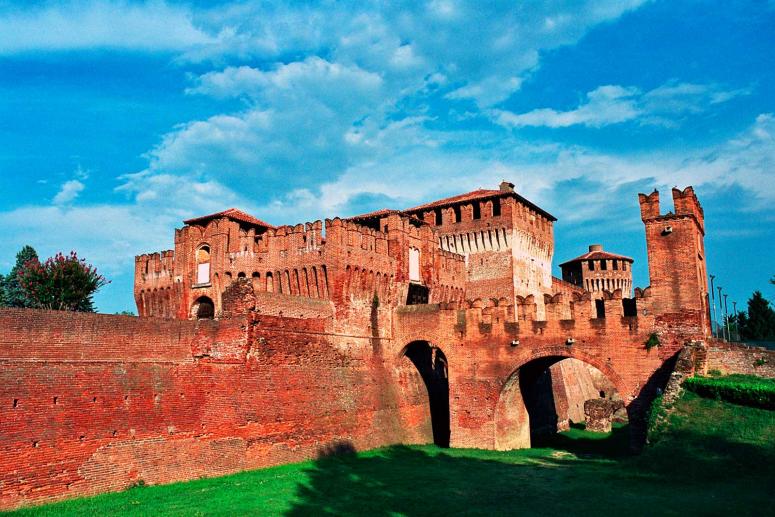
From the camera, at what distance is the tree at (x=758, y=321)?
53.9 meters

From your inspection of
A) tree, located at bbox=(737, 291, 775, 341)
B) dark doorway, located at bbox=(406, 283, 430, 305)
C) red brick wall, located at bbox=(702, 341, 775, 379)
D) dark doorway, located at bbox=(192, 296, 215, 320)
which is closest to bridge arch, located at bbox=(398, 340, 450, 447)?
dark doorway, located at bbox=(406, 283, 430, 305)

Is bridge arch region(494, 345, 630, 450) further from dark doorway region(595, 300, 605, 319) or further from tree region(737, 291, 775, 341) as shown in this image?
tree region(737, 291, 775, 341)

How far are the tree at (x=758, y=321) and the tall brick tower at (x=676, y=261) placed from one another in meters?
36.3

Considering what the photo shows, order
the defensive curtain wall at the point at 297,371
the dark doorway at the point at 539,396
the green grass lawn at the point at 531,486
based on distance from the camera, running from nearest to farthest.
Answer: the green grass lawn at the point at 531,486
the defensive curtain wall at the point at 297,371
the dark doorway at the point at 539,396

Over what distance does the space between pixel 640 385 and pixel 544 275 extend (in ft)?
59.6

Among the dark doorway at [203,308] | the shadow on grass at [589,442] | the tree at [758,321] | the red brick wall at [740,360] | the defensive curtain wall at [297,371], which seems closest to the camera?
the defensive curtain wall at [297,371]

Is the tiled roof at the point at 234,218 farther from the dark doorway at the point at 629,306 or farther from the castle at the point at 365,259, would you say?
the dark doorway at the point at 629,306

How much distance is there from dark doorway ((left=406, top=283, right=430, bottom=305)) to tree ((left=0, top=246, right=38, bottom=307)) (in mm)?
27253

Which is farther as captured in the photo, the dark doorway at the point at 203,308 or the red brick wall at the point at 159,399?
the dark doorway at the point at 203,308

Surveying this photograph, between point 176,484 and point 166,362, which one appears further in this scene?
→ point 166,362

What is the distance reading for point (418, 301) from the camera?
2923cm

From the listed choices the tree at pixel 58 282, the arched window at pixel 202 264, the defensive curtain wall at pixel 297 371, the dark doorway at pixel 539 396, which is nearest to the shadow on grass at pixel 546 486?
the defensive curtain wall at pixel 297 371

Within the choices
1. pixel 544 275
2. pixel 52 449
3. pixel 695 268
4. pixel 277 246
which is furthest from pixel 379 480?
pixel 544 275

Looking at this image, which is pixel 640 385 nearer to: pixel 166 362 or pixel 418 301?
pixel 418 301
